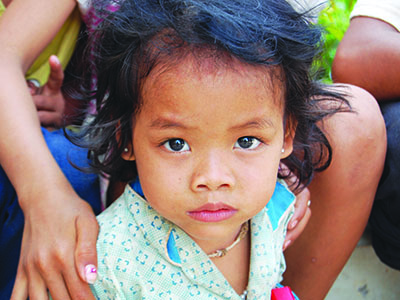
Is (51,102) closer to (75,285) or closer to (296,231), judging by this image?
(75,285)

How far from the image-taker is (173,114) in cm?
82

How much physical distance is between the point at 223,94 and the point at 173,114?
11cm

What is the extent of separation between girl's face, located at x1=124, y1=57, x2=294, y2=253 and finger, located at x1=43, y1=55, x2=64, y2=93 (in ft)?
2.10

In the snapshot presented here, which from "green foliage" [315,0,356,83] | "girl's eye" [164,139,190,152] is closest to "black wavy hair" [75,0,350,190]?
"girl's eye" [164,139,190,152]

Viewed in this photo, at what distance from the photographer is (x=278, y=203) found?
3.78ft

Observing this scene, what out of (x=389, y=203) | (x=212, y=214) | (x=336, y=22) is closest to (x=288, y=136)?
(x=212, y=214)

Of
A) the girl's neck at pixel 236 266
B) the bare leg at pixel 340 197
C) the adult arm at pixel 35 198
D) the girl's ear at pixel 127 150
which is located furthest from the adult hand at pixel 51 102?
the bare leg at pixel 340 197

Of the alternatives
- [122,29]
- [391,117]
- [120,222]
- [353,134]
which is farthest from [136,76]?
[391,117]

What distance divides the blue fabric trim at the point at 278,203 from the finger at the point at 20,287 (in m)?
0.62

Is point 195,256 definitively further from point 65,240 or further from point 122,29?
point 122,29

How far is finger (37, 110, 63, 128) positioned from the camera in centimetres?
148

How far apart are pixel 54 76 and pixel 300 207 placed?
37.1 inches

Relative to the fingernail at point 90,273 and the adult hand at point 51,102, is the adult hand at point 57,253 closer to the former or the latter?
the fingernail at point 90,273

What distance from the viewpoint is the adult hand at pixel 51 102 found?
1.48 metres
